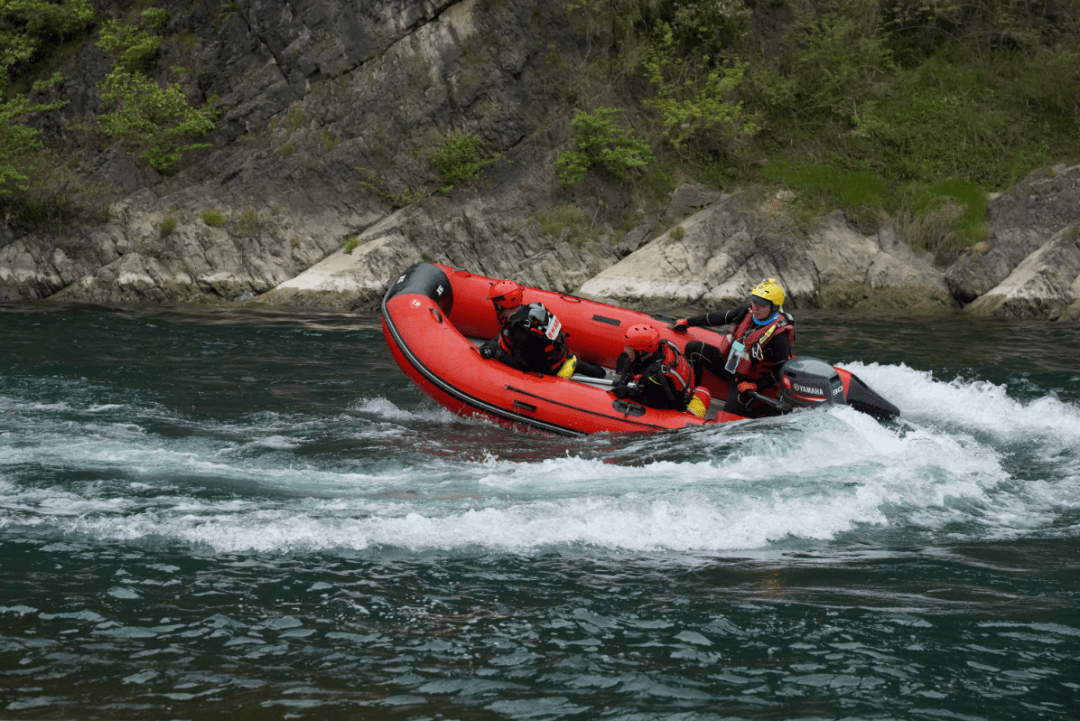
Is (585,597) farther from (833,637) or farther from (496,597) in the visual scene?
(833,637)

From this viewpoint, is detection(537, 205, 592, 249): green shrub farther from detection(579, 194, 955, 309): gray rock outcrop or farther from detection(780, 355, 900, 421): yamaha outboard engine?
detection(780, 355, 900, 421): yamaha outboard engine

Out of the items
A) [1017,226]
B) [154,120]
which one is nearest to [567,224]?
[1017,226]

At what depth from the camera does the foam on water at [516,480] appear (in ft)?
17.2

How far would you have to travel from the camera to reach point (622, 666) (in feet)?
12.3

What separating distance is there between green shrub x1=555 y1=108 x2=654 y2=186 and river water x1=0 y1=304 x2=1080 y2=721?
10560 mm

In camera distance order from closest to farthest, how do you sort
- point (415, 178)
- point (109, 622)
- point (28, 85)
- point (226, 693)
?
point (226, 693) → point (109, 622) → point (415, 178) → point (28, 85)

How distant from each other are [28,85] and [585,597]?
71.6 feet

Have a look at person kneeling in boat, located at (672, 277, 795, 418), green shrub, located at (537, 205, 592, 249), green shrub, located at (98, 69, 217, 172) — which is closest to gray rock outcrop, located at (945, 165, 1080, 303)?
green shrub, located at (537, 205, 592, 249)

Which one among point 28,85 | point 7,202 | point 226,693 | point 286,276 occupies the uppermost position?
point 28,85

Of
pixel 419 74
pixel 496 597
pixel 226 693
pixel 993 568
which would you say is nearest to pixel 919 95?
pixel 419 74

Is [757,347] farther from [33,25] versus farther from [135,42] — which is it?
[33,25]

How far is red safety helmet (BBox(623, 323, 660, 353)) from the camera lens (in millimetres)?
7777

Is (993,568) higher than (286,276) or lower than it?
lower

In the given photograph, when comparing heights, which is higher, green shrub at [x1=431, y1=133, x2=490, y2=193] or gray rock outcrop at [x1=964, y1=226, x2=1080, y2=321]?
green shrub at [x1=431, y1=133, x2=490, y2=193]
